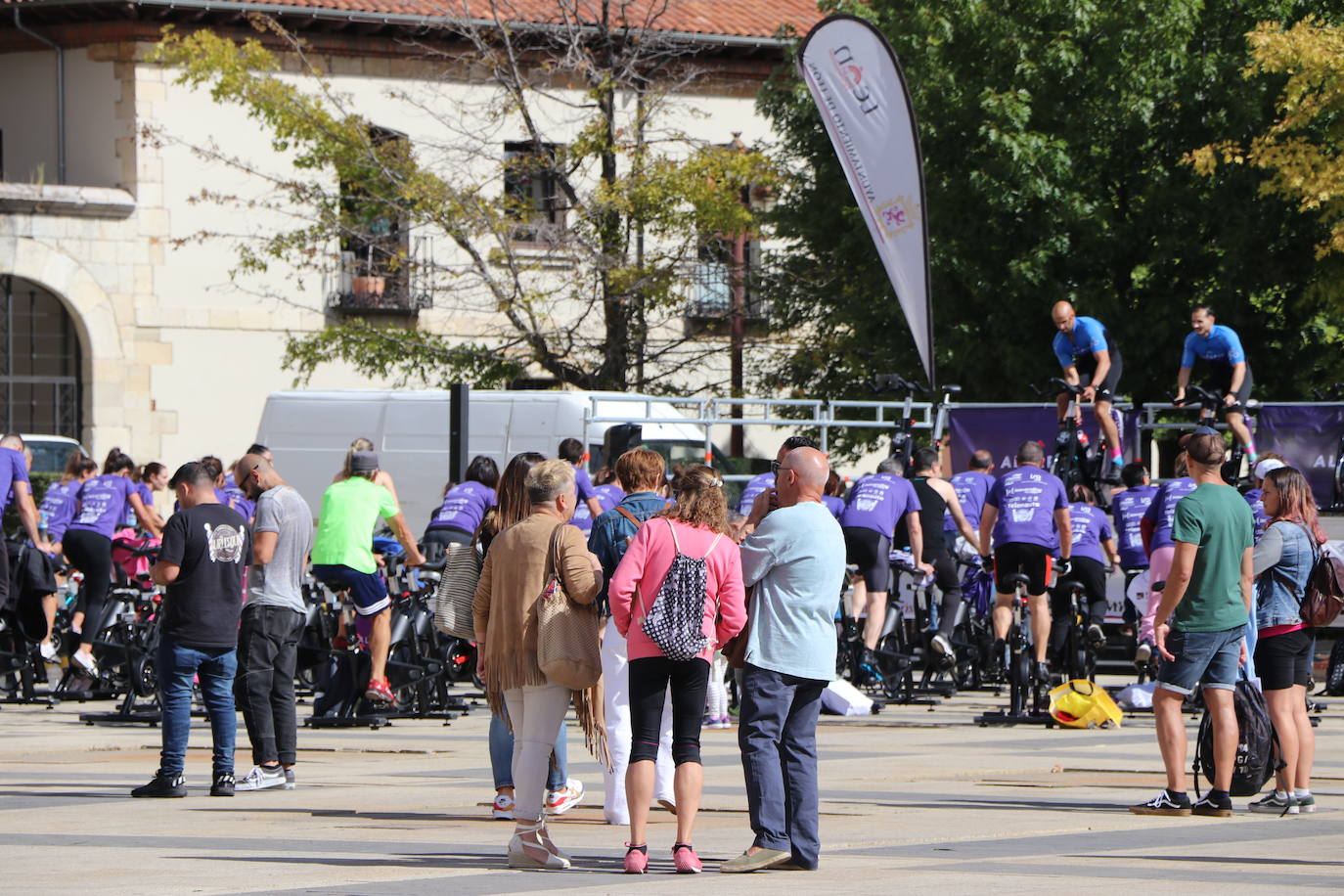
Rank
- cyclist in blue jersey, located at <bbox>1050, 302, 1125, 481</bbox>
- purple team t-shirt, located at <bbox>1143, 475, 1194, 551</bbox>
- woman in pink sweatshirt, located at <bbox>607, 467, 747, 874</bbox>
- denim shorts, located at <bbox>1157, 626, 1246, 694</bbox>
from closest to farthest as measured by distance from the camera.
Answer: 1. woman in pink sweatshirt, located at <bbox>607, 467, 747, 874</bbox>
2. denim shorts, located at <bbox>1157, 626, 1246, 694</bbox>
3. purple team t-shirt, located at <bbox>1143, 475, 1194, 551</bbox>
4. cyclist in blue jersey, located at <bbox>1050, 302, 1125, 481</bbox>

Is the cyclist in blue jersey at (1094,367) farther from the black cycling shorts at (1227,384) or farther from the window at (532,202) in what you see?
the window at (532,202)

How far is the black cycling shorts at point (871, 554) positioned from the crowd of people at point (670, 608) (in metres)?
0.98

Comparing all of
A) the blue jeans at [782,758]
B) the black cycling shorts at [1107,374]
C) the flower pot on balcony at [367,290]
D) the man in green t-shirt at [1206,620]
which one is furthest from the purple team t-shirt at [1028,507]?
the flower pot on balcony at [367,290]

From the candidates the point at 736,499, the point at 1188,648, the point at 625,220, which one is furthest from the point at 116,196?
the point at 1188,648

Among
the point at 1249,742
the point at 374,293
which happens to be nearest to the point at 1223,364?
the point at 1249,742

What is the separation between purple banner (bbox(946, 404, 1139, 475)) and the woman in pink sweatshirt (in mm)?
12299

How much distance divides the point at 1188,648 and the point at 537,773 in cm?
318

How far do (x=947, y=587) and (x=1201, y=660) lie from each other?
7715 mm

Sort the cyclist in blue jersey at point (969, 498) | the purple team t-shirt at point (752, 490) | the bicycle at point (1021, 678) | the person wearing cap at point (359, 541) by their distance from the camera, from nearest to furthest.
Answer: the person wearing cap at point (359, 541)
the bicycle at point (1021, 678)
the purple team t-shirt at point (752, 490)
the cyclist in blue jersey at point (969, 498)

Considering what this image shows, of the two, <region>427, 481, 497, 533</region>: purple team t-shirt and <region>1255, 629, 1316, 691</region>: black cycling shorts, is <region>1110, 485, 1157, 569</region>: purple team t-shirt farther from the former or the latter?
<region>1255, 629, 1316, 691</region>: black cycling shorts

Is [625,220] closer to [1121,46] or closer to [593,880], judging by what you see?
[1121,46]

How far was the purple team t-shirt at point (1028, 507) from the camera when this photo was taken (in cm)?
1552

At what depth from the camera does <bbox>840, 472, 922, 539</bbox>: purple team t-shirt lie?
16.8 m

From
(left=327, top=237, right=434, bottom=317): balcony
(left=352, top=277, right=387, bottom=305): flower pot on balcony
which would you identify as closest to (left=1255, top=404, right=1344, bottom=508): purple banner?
(left=327, top=237, right=434, bottom=317): balcony
